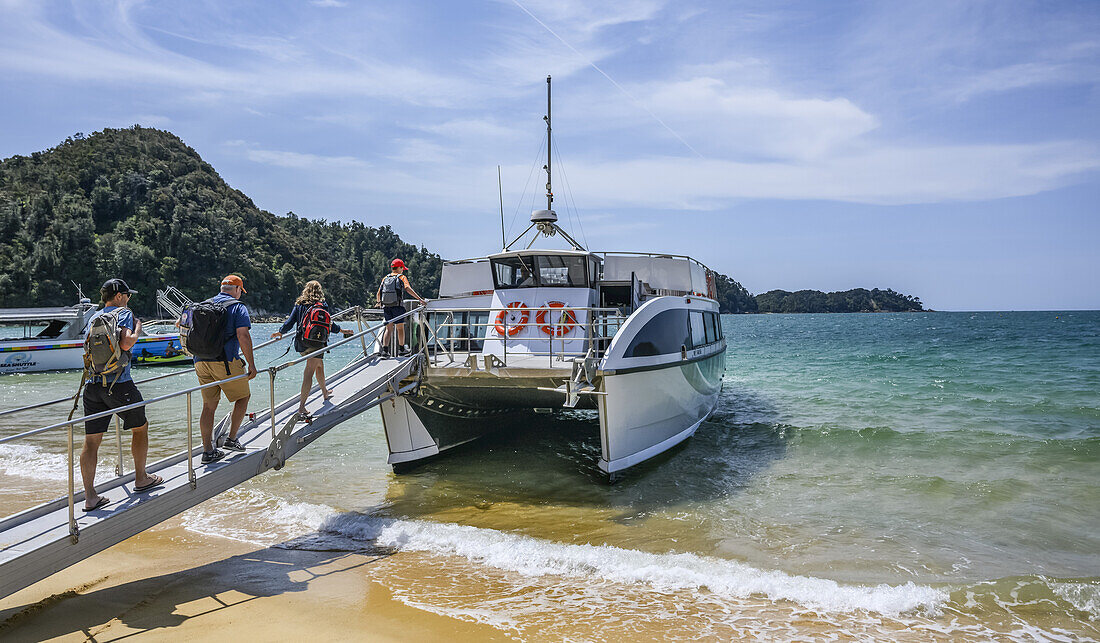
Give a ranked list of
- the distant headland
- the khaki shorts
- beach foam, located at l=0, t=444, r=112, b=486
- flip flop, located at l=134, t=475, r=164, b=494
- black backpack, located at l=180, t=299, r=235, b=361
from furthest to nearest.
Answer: the distant headland
beach foam, located at l=0, t=444, r=112, b=486
the khaki shorts
black backpack, located at l=180, t=299, r=235, b=361
flip flop, located at l=134, t=475, r=164, b=494

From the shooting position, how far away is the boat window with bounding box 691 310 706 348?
39.8ft

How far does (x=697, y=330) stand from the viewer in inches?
495

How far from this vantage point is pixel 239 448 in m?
6.73

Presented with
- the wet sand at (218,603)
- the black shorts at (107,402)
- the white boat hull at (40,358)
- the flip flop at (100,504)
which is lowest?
the wet sand at (218,603)

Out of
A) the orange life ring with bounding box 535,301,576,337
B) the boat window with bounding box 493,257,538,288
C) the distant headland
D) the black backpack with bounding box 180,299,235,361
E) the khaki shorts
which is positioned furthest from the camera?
the distant headland

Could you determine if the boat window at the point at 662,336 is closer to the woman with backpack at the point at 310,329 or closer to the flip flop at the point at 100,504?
the woman with backpack at the point at 310,329

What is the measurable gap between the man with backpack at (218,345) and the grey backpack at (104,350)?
0.94m

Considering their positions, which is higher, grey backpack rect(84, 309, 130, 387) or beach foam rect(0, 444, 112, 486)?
grey backpack rect(84, 309, 130, 387)

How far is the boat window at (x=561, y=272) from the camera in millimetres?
11461

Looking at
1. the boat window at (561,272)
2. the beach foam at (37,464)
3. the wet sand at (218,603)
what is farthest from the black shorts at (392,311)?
the beach foam at (37,464)

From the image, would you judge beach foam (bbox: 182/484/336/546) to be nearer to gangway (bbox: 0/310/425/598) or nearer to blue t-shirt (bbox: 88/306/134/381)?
gangway (bbox: 0/310/425/598)

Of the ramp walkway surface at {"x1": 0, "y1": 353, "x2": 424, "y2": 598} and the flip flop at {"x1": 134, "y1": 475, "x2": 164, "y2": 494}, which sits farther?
the flip flop at {"x1": 134, "y1": 475, "x2": 164, "y2": 494}

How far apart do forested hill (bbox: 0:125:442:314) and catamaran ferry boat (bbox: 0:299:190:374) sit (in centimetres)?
5572

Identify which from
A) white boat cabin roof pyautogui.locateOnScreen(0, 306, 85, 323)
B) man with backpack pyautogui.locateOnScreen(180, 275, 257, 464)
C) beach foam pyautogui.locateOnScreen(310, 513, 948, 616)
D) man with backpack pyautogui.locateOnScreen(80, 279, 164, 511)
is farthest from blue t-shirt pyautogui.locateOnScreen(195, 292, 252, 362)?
white boat cabin roof pyautogui.locateOnScreen(0, 306, 85, 323)
